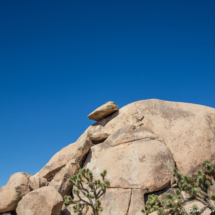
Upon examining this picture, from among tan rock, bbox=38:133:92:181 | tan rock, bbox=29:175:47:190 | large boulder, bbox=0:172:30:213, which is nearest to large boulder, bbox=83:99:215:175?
tan rock, bbox=38:133:92:181

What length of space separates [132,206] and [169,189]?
92.0 inches

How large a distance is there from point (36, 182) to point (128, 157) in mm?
6102

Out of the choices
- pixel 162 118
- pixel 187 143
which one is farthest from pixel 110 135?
pixel 187 143

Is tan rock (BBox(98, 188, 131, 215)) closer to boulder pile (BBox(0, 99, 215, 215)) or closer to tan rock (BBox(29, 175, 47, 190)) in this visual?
boulder pile (BBox(0, 99, 215, 215))

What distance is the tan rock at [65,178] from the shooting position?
14047 mm

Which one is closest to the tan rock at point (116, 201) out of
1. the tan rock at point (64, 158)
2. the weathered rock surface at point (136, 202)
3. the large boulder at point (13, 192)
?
the weathered rock surface at point (136, 202)

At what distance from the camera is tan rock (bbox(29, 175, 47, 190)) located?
46.3 feet

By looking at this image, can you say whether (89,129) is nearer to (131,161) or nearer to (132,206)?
(131,161)

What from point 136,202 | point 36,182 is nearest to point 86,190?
point 136,202

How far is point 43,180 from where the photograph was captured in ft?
48.8

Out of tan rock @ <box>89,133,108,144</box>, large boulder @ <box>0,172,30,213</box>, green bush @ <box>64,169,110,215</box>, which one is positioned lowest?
green bush @ <box>64,169,110,215</box>

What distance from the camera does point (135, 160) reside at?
1270 centimetres

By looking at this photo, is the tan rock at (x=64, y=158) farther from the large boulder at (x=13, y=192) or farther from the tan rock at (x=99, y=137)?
the large boulder at (x=13, y=192)

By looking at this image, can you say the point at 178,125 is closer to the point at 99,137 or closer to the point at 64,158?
the point at 99,137
